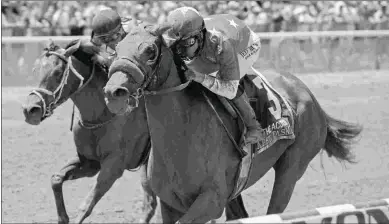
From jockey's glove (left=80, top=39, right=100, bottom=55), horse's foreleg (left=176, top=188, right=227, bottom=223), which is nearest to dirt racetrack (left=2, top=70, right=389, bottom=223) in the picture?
jockey's glove (left=80, top=39, right=100, bottom=55)

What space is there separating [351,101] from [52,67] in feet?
26.5

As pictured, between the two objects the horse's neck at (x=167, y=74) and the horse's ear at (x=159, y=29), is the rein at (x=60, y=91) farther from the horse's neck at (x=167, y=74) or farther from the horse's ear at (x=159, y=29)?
the horse's ear at (x=159, y=29)

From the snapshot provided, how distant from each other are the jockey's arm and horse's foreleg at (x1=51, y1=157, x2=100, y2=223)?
6.56ft

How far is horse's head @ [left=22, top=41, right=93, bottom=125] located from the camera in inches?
254

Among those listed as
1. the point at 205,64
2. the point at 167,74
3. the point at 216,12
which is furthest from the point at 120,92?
the point at 216,12

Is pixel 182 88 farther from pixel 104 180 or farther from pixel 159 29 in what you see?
pixel 104 180

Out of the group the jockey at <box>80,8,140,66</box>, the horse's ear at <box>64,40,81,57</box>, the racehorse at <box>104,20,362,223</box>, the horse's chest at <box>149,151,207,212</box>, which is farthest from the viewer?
the horse's ear at <box>64,40,81,57</box>

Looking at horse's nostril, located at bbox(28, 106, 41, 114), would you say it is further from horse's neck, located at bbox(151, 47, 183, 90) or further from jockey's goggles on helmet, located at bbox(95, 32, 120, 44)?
horse's neck, located at bbox(151, 47, 183, 90)

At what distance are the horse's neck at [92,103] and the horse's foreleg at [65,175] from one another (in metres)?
0.38

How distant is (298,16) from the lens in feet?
57.7

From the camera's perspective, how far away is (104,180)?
6664 millimetres

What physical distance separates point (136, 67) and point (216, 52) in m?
0.77

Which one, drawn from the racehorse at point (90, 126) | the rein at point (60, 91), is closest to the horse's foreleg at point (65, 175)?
the racehorse at point (90, 126)

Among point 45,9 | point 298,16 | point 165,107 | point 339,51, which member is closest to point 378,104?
point 339,51
